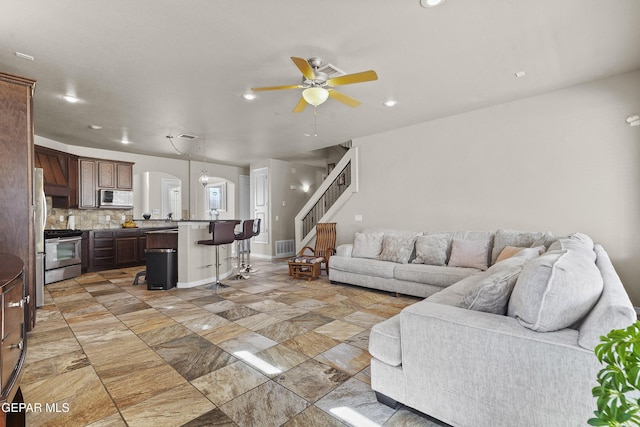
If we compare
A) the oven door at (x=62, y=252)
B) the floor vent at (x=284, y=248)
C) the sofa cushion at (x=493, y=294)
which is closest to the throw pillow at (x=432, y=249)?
the sofa cushion at (x=493, y=294)

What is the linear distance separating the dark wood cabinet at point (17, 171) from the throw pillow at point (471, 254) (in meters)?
4.83

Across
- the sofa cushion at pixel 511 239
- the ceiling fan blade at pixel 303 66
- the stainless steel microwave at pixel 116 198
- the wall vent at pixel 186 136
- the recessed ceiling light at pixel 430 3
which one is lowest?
the sofa cushion at pixel 511 239

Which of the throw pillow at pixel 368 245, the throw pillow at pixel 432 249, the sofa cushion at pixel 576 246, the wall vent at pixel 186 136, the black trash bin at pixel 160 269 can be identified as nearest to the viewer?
the sofa cushion at pixel 576 246

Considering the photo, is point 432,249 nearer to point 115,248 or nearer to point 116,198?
point 115,248

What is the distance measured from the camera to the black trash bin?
183 inches

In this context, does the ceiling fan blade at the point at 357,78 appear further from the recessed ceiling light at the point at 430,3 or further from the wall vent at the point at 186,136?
the wall vent at the point at 186,136

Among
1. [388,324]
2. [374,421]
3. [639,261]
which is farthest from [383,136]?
[374,421]

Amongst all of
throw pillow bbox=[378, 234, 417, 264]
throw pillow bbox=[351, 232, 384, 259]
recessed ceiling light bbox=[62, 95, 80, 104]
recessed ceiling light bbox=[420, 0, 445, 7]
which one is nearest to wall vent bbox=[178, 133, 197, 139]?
recessed ceiling light bbox=[62, 95, 80, 104]

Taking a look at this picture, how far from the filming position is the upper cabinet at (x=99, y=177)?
6379 millimetres

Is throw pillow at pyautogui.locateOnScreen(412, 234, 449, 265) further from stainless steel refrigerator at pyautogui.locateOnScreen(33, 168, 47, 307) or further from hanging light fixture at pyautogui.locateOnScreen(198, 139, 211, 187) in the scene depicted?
stainless steel refrigerator at pyautogui.locateOnScreen(33, 168, 47, 307)

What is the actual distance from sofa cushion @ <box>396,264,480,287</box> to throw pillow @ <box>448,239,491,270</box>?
134mm

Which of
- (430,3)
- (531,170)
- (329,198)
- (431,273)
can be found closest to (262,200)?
(329,198)

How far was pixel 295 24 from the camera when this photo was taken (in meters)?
2.47

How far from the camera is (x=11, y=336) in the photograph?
1.22 m
